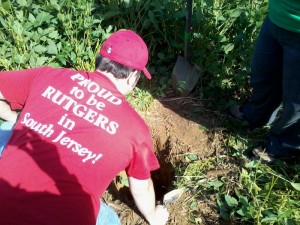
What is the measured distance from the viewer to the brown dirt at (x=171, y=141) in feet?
6.98

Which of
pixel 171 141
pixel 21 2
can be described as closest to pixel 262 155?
pixel 171 141

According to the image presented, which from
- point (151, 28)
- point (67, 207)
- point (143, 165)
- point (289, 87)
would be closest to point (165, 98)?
point (151, 28)

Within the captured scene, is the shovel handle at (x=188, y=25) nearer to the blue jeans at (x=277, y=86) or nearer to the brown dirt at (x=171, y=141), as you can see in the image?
the brown dirt at (x=171, y=141)

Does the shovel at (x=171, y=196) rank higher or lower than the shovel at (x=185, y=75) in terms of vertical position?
lower

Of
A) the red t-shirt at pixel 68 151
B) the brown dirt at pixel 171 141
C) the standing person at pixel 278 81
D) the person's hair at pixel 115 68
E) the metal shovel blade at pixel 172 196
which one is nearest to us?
the red t-shirt at pixel 68 151

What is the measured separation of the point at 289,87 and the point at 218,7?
1049 mm

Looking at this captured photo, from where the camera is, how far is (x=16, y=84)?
1.68 metres

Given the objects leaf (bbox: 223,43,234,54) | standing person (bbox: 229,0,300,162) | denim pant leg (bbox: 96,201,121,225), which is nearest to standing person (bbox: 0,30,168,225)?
denim pant leg (bbox: 96,201,121,225)

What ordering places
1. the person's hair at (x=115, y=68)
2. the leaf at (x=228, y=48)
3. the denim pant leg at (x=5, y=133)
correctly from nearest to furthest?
the person's hair at (x=115, y=68), the denim pant leg at (x=5, y=133), the leaf at (x=228, y=48)

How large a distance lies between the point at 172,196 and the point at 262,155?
591 millimetres

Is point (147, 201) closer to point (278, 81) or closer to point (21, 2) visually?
point (278, 81)

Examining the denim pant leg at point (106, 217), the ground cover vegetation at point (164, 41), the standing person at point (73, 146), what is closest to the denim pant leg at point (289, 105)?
the ground cover vegetation at point (164, 41)

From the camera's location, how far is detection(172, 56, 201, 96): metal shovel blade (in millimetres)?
2546

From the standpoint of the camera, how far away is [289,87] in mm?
1808
